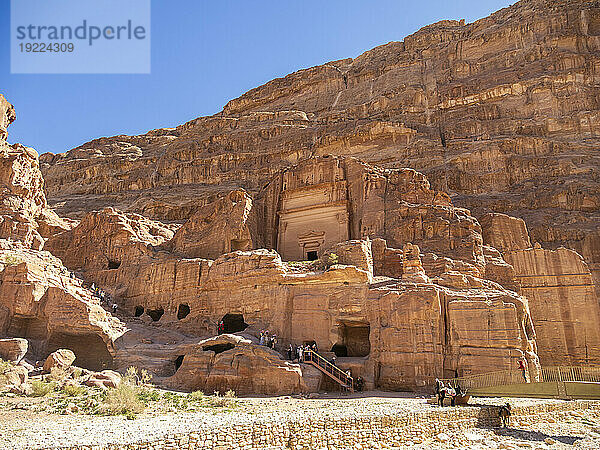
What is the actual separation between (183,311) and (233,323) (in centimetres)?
313

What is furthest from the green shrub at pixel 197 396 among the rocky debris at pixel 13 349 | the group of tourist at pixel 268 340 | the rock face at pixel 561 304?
the rock face at pixel 561 304

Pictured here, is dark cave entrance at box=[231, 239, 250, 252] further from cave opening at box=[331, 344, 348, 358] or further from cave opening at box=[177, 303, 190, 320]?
cave opening at box=[331, 344, 348, 358]

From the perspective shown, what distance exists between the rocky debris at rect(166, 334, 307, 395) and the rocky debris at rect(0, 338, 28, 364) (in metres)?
6.56

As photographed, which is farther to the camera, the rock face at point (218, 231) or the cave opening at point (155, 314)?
the rock face at point (218, 231)

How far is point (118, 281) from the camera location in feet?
93.7

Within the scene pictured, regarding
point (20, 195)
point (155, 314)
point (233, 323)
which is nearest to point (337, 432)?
point (233, 323)

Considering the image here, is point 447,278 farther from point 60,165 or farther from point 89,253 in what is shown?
point 60,165

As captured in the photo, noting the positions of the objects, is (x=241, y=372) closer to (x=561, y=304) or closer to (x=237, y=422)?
(x=237, y=422)

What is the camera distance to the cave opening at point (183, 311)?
26.0 meters

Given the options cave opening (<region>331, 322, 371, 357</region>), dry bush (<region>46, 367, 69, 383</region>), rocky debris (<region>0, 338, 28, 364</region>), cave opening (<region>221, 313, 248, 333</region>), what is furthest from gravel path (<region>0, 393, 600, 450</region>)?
cave opening (<region>221, 313, 248, 333</region>)

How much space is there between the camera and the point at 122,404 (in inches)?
548

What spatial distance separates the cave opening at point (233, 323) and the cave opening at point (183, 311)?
105 inches

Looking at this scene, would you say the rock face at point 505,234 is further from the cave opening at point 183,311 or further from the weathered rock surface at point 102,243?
the weathered rock surface at point 102,243

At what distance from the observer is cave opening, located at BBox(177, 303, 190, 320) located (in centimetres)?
2605
